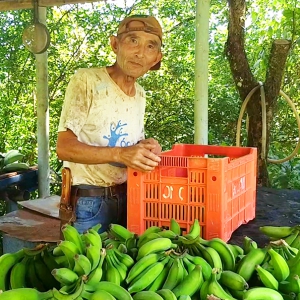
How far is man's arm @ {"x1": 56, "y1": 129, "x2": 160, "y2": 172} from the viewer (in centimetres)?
183

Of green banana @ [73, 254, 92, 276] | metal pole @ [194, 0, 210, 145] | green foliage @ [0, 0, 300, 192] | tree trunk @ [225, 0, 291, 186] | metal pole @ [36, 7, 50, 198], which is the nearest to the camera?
green banana @ [73, 254, 92, 276]

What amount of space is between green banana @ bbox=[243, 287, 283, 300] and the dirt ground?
812 millimetres

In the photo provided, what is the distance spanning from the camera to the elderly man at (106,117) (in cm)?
222

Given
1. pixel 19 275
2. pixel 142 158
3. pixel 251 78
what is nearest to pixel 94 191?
pixel 142 158

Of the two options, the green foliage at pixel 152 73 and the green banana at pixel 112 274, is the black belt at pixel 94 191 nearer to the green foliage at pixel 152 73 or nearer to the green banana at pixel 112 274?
the green banana at pixel 112 274

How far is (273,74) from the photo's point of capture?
4.06m

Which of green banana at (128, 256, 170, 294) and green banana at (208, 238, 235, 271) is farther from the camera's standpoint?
green banana at (208, 238, 235, 271)

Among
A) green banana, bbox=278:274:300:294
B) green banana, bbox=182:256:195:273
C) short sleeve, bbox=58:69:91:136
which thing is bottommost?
green banana, bbox=278:274:300:294

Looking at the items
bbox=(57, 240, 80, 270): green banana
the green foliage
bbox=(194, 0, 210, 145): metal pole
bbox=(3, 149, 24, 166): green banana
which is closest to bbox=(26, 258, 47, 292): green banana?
bbox=(57, 240, 80, 270): green banana

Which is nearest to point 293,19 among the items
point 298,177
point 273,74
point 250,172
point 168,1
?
point 273,74

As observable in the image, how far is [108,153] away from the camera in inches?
78.0

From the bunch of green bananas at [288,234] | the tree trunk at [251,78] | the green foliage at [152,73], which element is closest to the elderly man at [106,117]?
the bunch of green bananas at [288,234]

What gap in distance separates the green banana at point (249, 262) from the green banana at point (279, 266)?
5 cm

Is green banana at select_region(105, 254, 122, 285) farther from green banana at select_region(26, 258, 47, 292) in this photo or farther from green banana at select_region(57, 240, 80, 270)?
green banana at select_region(26, 258, 47, 292)
